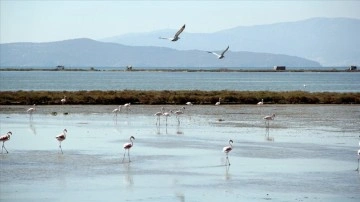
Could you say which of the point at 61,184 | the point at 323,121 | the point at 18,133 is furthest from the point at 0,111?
the point at 61,184

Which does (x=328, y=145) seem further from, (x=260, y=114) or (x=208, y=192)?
(x=260, y=114)

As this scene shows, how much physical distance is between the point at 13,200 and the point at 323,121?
2292 centimetres

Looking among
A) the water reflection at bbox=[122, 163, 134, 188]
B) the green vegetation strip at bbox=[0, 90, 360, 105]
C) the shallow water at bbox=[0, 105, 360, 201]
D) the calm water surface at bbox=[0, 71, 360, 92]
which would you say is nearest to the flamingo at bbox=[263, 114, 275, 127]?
the shallow water at bbox=[0, 105, 360, 201]

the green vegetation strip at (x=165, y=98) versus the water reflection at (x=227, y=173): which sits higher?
the green vegetation strip at (x=165, y=98)

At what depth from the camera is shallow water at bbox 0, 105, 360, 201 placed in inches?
662

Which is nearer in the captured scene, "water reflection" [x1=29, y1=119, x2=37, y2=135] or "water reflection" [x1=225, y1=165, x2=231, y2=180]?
"water reflection" [x1=225, y1=165, x2=231, y2=180]

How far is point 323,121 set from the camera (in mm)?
35844

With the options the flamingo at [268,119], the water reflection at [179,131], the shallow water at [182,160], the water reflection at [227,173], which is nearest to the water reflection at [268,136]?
the shallow water at [182,160]

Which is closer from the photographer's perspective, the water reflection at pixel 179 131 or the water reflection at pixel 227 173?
the water reflection at pixel 227 173

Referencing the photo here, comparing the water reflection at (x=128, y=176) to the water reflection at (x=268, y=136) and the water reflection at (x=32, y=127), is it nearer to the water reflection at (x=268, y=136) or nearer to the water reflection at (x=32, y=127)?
the water reflection at (x=268, y=136)

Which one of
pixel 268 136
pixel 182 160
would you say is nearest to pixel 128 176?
pixel 182 160

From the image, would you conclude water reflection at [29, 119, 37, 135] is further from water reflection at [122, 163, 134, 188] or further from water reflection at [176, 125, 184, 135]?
water reflection at [122, 163, 134, 188]

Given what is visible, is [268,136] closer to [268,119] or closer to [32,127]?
[268,119]

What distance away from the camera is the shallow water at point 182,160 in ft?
55.2
